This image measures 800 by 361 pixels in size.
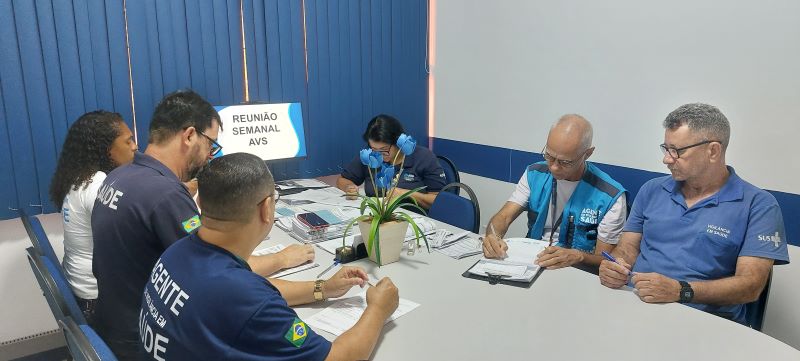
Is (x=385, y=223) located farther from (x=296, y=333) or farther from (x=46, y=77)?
(x=46, y=77)

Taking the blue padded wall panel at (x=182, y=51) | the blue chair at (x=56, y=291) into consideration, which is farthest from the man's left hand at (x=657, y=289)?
the blue padded wall panel at (x=182, y=51)

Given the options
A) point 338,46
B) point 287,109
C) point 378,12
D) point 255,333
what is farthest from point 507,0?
point 255,333

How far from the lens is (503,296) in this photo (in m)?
1.67

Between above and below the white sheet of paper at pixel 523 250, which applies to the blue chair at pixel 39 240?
above

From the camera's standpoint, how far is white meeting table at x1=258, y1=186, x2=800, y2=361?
1.33 metres

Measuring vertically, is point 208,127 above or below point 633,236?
above

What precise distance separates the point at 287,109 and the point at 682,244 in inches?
96.7

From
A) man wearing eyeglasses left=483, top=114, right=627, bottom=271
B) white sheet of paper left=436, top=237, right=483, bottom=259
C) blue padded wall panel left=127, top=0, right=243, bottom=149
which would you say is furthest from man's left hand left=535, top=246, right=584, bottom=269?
blue padded wall panel left=127, top=0, right=243, bottom=149

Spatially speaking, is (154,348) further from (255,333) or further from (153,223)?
(153,223)

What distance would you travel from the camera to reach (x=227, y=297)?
1060mm

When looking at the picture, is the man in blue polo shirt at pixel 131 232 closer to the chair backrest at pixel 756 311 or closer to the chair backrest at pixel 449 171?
the chair backrest at pixel 756 311

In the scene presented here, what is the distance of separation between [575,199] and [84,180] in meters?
2.09

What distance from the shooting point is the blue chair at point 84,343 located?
1084 millimetres

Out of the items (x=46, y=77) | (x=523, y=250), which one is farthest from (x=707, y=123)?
(x=46, y=77)
